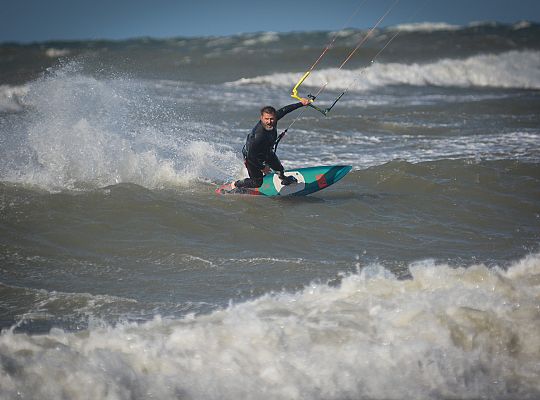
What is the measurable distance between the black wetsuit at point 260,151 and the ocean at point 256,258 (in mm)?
347

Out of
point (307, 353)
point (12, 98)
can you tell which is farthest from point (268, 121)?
point (12, 98)

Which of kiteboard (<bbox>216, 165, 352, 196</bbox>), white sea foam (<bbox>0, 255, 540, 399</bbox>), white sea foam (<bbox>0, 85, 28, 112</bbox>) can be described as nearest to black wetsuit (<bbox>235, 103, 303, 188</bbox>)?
kiteboard (<bbox>216, 165, 352, 196</bbox>)

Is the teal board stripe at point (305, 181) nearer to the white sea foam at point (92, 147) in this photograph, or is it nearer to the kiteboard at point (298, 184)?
the kiteboard at point (298, 184)

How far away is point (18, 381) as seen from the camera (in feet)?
15.2

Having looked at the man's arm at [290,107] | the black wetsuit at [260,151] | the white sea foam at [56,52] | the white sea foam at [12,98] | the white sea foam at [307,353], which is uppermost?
the white sea foam at [56,52]

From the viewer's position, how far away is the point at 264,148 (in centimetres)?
984

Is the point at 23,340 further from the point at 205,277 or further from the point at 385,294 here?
the point at 385,294

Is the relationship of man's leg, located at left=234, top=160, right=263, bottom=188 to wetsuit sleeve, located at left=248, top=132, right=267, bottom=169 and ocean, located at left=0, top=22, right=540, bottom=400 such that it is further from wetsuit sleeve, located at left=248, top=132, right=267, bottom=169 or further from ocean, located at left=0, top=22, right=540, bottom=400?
ocean, located at left=0, top=22, right=540, bottom=400

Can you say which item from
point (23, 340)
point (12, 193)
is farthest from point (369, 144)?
point (23, 340)

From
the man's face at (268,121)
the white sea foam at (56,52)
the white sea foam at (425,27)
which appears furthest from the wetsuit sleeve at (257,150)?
the white sea foam at (425,27)

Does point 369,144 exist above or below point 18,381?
above

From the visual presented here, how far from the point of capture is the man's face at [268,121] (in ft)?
31.2

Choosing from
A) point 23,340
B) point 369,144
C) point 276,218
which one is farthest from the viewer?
point 369,144

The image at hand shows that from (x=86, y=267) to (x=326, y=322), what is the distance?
2.94m
